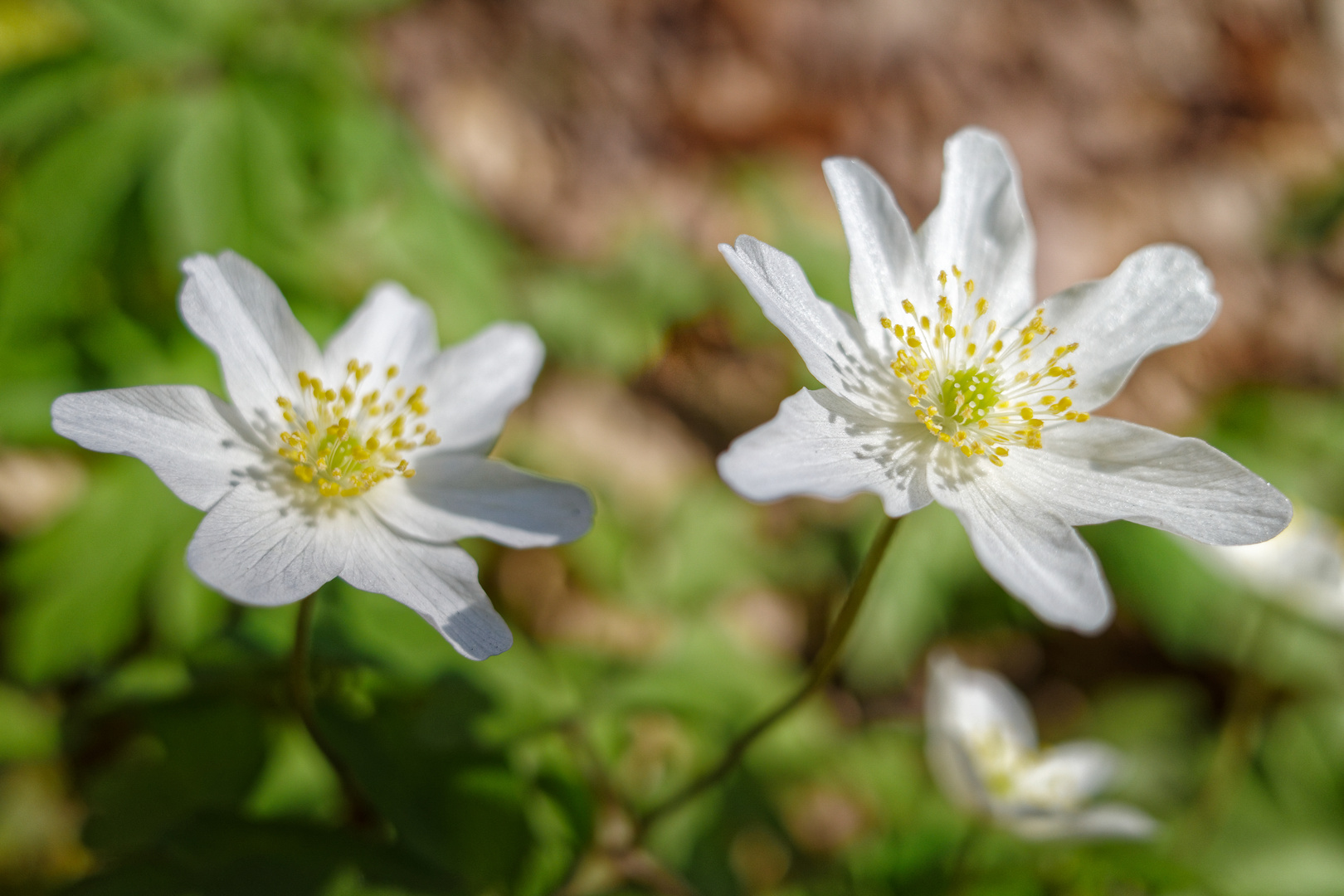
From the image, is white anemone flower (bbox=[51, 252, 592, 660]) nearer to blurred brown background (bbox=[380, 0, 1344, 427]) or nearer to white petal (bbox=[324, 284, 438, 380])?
white petal (bbox=[324, 284, 438, 380])

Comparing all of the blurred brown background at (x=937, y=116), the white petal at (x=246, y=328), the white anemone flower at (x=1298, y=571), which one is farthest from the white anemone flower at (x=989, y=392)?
the blurred brown background at (x=937, y=116)

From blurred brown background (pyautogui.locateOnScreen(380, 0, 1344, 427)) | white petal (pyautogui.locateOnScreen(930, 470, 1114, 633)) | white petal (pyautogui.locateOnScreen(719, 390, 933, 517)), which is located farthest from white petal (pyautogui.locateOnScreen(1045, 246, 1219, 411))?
blurred brown background (pyautogui.locateOnScreen(380, 0, 1344, 427))

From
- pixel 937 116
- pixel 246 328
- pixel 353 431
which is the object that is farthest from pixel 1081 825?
pixel 937 116

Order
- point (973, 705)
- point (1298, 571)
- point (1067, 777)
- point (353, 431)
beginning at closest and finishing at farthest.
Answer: point (353, 431) < point (1067, 777) < point (973, 705) < point (1298, 571)

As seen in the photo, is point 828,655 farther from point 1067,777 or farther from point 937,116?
point 937,116

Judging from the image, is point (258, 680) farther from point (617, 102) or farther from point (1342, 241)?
point (1342, 241)

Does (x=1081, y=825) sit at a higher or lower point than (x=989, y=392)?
lower

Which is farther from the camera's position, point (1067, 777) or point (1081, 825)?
point (1067, 777)
